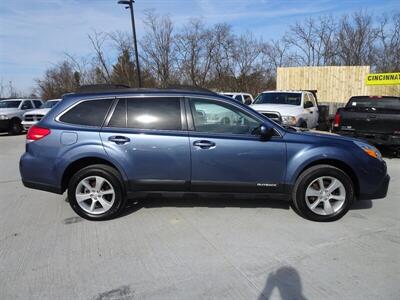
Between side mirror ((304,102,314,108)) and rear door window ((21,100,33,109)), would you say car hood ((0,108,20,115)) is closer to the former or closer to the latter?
rear door window ((21,100,33,109))

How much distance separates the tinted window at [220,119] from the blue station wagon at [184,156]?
1cm

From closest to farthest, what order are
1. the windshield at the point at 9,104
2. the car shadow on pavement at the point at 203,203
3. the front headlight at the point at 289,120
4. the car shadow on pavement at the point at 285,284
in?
the car shadow on pavement at the point at 285,284, the car shadow on pavement at the point at 203,203, the front headlight at the point at 289,120, the windshield at the point at 9,104

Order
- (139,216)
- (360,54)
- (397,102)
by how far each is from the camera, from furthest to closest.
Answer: (360,54) < (397,102) < (139,216)

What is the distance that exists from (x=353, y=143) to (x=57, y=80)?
3750 centimetres

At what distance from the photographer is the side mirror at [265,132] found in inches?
161

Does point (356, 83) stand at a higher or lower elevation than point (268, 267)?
higher

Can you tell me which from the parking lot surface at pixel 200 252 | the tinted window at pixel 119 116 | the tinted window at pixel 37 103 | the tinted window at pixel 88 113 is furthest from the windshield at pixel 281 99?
the tinted window at pixel 37 103

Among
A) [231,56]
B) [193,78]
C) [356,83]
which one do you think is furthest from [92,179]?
[231,56]

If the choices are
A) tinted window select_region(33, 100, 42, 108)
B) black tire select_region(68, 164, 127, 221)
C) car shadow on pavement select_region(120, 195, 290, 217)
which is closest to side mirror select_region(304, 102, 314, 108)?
car shadow on pavement select_region(120, 195, 290, 217)

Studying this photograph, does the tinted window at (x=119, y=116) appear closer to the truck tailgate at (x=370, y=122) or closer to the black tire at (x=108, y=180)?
the black tire at (x=108, y=180)

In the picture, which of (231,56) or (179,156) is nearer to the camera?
(179,156)

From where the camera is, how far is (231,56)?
3319 centimetres

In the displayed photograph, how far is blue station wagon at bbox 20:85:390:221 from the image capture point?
13.7 feet

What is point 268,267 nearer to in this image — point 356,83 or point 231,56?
point 356,83
